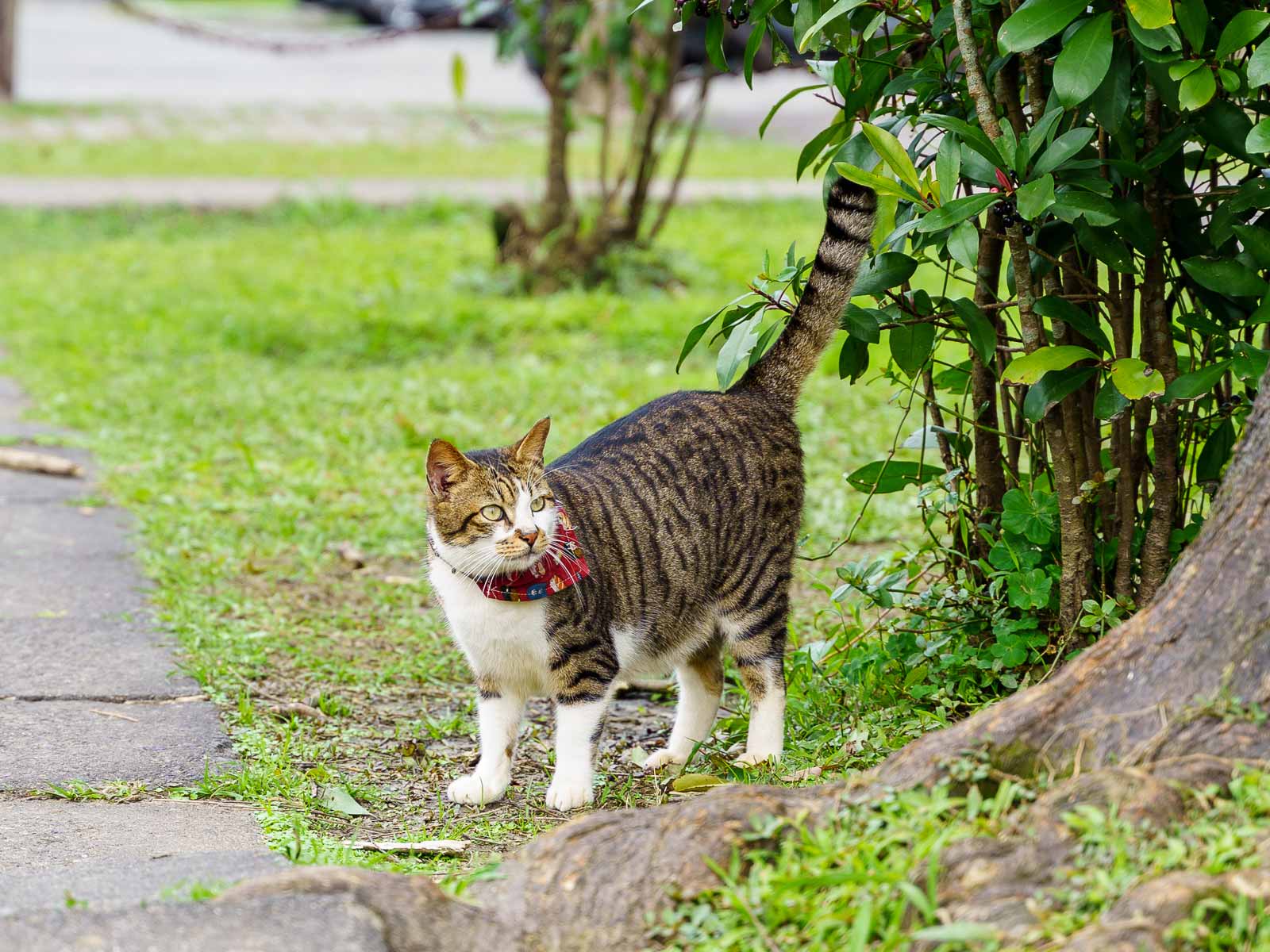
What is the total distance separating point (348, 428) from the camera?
6.87 metres

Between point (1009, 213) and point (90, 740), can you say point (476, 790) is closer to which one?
point (90, 740)

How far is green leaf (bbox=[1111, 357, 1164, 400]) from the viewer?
120 inches

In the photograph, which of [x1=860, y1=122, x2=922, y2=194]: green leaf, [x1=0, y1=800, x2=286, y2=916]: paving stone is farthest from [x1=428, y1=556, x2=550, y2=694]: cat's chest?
[x1=860, y1=122, x2=922, y2=194]: green leaf

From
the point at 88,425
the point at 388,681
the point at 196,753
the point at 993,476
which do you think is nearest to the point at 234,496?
the point at 88,425

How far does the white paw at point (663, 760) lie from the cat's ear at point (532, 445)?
83 cm

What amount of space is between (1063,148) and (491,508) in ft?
4.71

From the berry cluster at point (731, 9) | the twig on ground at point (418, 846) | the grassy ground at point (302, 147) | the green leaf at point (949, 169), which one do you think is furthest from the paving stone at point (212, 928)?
the grassy ground at point (302, 147)

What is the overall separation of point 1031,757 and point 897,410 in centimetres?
453

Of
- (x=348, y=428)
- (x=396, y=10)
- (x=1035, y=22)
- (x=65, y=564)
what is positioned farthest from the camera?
(x=396, y=10)

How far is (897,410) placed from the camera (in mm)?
6996

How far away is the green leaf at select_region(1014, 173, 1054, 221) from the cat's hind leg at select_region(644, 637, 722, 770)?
1.47 metres

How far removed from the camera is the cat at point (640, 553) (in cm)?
349

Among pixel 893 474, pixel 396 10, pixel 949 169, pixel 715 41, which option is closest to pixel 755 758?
pixel 893 474

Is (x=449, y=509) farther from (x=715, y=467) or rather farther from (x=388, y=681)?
(x=388, y=681)
